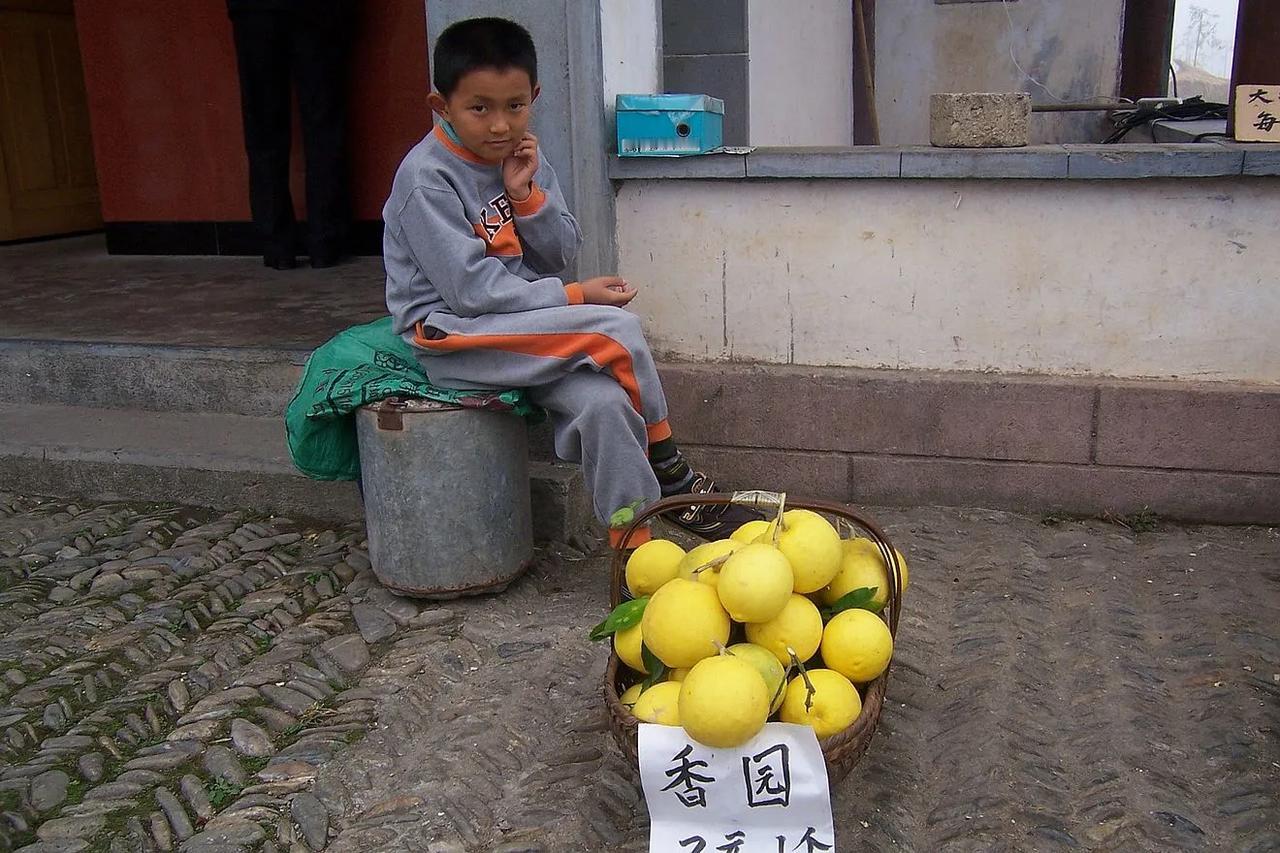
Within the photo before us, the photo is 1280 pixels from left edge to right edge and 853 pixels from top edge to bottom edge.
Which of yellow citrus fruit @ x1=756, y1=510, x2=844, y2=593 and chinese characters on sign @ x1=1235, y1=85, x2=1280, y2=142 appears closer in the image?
yellow citrus fruit @ x1=756, y1=510, x2=844, y2=593

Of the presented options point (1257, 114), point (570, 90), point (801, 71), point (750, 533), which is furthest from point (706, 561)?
point (801, 71)

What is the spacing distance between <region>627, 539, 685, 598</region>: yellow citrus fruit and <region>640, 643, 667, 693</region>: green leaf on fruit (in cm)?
19

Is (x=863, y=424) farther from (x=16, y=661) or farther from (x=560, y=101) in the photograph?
(x=16, y=661)

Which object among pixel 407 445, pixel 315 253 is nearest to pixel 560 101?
pixel 407 445

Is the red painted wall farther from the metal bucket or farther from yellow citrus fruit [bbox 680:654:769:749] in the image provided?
yellow citrus fruit [bbox 680:654:769:749]

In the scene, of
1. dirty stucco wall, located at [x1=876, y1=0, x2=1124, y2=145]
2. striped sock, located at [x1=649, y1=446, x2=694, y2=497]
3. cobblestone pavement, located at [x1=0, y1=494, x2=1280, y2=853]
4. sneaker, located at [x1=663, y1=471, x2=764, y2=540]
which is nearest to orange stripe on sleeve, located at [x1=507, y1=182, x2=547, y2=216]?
striped sock, located at [x1=649, y1=446, x2=694, y2=497]

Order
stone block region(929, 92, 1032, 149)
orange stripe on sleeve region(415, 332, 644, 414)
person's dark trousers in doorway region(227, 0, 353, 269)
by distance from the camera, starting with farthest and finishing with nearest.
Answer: person's dark trousers in doorway region(227, 0, 353, 269), stone block region(929, 92, 1032, 149), orange stripe on sleeve region(415, 332, 644, 414)

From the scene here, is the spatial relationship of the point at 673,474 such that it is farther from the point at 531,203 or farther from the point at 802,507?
the point at 802,507

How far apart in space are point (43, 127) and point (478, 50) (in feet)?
20.6

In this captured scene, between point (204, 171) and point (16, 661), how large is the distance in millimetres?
4491

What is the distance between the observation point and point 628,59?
149 inches

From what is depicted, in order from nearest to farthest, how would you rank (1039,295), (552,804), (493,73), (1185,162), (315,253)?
1. (552,804)
2. (493,73)
3. (1185,162)
4. (1039,295)
5. (315,253)

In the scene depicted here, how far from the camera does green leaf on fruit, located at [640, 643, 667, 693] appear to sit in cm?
214

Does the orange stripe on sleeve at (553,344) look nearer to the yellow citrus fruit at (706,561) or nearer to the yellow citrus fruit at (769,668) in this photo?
the yellow citrus fruit at (706,561)
